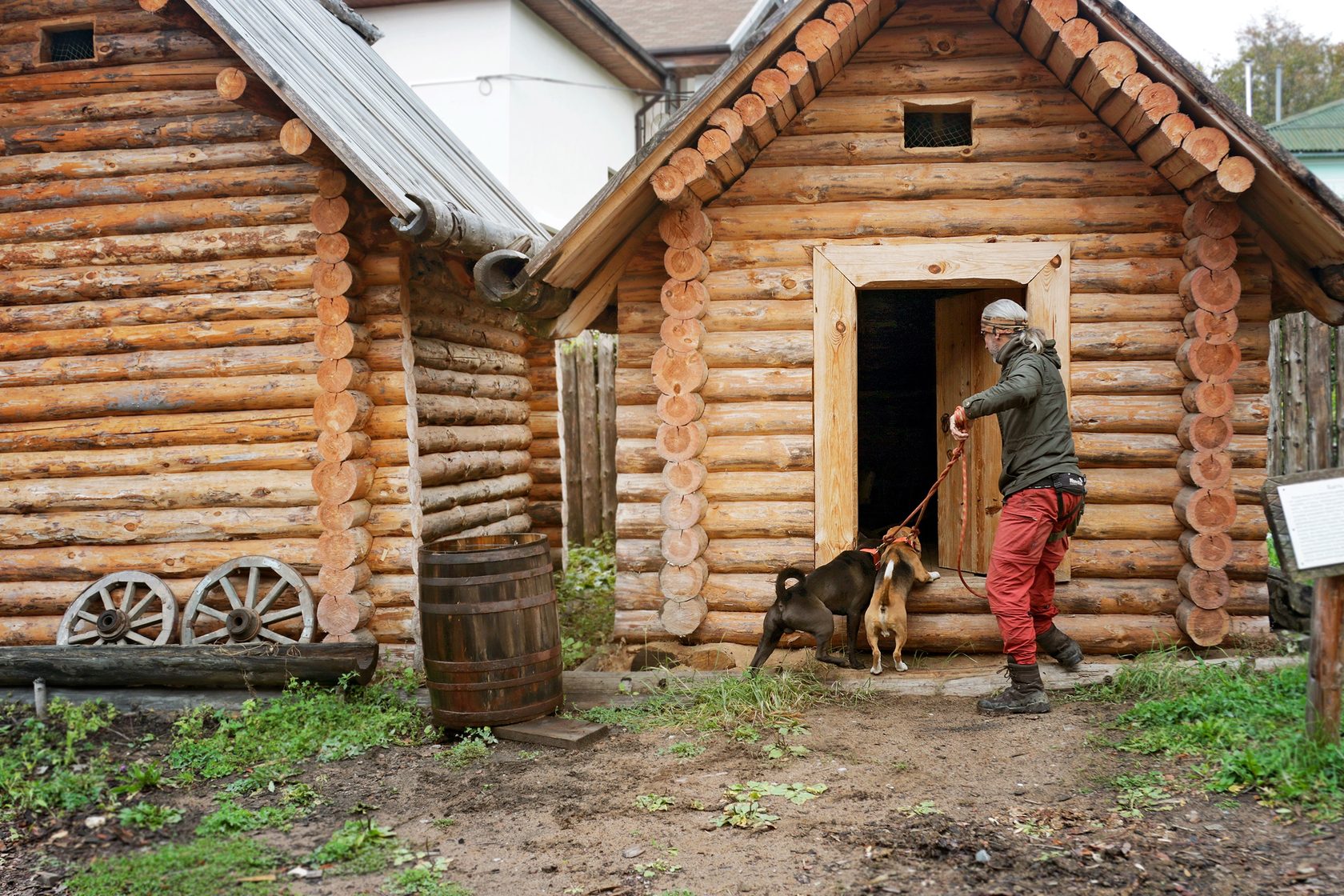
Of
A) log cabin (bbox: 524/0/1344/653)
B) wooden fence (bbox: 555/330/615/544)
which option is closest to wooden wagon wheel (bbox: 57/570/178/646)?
log cabin (bbox: 524/0/1344/653)

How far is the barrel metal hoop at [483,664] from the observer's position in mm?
6062

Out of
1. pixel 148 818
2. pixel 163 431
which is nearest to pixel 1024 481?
pixel 148 818

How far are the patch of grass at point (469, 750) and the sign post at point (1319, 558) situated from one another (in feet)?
13.9

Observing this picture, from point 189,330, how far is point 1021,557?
586 cm

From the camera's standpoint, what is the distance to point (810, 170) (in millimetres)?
7230

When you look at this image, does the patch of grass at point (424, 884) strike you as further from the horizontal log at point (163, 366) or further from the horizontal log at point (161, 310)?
the horizontal log at point (161, 310)

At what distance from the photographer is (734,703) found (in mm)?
6352

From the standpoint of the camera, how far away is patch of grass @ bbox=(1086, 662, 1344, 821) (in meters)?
4.59

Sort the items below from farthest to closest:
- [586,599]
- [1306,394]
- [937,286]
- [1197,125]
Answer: [1306,394], [586,599], [937,286], [1197,125]

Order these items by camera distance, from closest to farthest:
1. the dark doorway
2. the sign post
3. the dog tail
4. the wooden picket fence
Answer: the sign post
the dog tail
the wooden picket fence
the dark doorway

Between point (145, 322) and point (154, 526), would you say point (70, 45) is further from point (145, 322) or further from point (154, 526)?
point (154, 526)

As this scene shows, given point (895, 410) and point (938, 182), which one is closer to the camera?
point (938, 182)

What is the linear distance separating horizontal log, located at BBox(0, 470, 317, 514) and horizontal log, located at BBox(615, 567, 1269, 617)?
8.02ft

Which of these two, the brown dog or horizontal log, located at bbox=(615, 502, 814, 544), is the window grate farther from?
the brown dog
